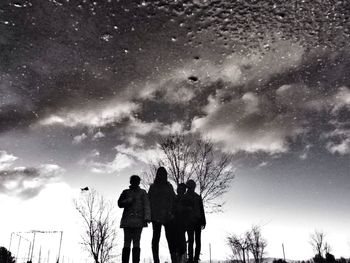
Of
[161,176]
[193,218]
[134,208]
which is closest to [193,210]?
[193,218]

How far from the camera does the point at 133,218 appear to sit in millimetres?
5289

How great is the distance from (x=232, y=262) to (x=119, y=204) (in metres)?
36.4

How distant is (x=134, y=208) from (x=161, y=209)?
74cm

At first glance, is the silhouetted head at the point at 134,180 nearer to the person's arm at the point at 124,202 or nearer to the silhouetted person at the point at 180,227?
the person's arm at the point at 124,202

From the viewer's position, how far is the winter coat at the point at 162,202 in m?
5.91

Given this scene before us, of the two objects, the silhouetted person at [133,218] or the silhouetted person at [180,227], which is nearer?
the silhouetted person at [133,218]

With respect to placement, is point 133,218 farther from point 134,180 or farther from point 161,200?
point 161,200

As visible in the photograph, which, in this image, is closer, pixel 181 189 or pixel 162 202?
pixel 162 202

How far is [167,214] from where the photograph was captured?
5961mm

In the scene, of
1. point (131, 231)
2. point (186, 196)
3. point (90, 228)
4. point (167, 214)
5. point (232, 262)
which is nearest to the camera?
point (131, 231)

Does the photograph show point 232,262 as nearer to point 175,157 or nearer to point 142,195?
point 175,157

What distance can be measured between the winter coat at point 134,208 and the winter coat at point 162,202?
0.51 meters

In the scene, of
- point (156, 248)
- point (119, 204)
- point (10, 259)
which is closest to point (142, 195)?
point (119, 204)

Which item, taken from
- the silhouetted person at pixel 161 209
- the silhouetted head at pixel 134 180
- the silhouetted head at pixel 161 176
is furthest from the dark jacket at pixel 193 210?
the silhouetted head at pixel 134 180
